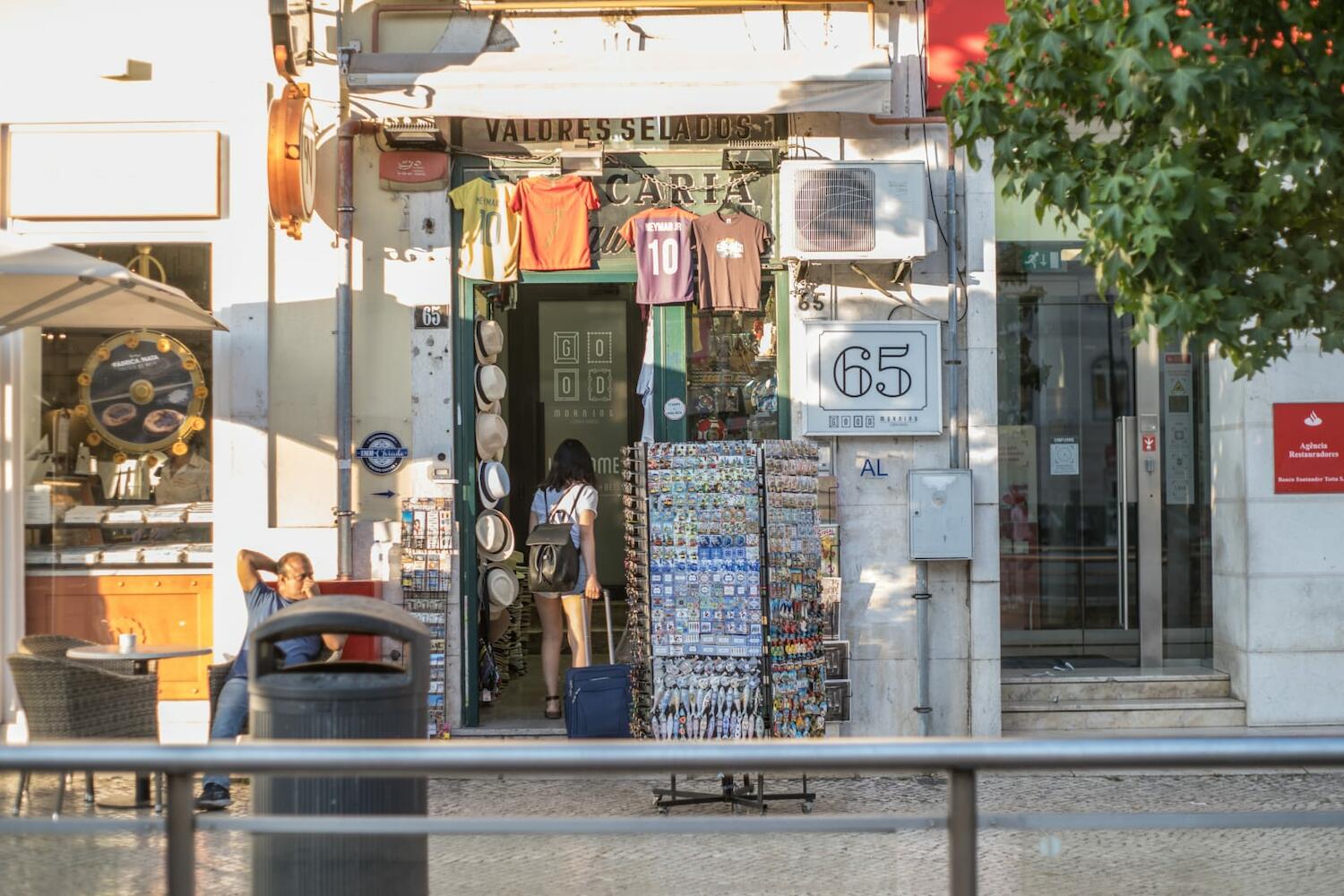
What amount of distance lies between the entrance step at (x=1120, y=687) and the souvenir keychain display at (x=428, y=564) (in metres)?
3.74

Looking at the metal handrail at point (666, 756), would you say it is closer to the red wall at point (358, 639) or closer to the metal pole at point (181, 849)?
the metal pole at point (181, 849)

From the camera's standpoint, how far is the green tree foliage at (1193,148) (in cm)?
496

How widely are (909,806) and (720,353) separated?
532cm

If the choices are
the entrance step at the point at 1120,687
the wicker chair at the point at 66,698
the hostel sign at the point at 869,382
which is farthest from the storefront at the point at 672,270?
the wicker chair at the point at 66,698

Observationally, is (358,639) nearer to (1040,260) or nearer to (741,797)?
(741,797)

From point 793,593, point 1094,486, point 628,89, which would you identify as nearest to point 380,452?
point 628,89

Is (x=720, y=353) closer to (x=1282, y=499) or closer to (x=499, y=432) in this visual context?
(x=499, y=432)

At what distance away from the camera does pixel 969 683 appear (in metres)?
9.16

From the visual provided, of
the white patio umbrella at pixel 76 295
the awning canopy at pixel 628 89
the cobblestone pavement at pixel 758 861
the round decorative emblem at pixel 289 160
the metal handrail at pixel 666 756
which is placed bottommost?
the cobblestone pavement at pixel 758 861

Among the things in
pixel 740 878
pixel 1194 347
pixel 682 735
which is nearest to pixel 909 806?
pixel 740 878

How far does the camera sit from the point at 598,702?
8.10 m

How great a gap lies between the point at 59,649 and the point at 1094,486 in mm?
6974

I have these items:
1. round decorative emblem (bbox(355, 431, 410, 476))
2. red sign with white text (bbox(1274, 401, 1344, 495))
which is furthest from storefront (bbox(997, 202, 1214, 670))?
round decorative emblem (bbox(355, 431, 410, 476))

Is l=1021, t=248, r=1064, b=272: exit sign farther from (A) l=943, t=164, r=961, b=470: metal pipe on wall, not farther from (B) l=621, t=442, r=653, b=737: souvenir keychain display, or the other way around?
(B) l=621, t=442, r=653, b=737: souvenir keychain display
